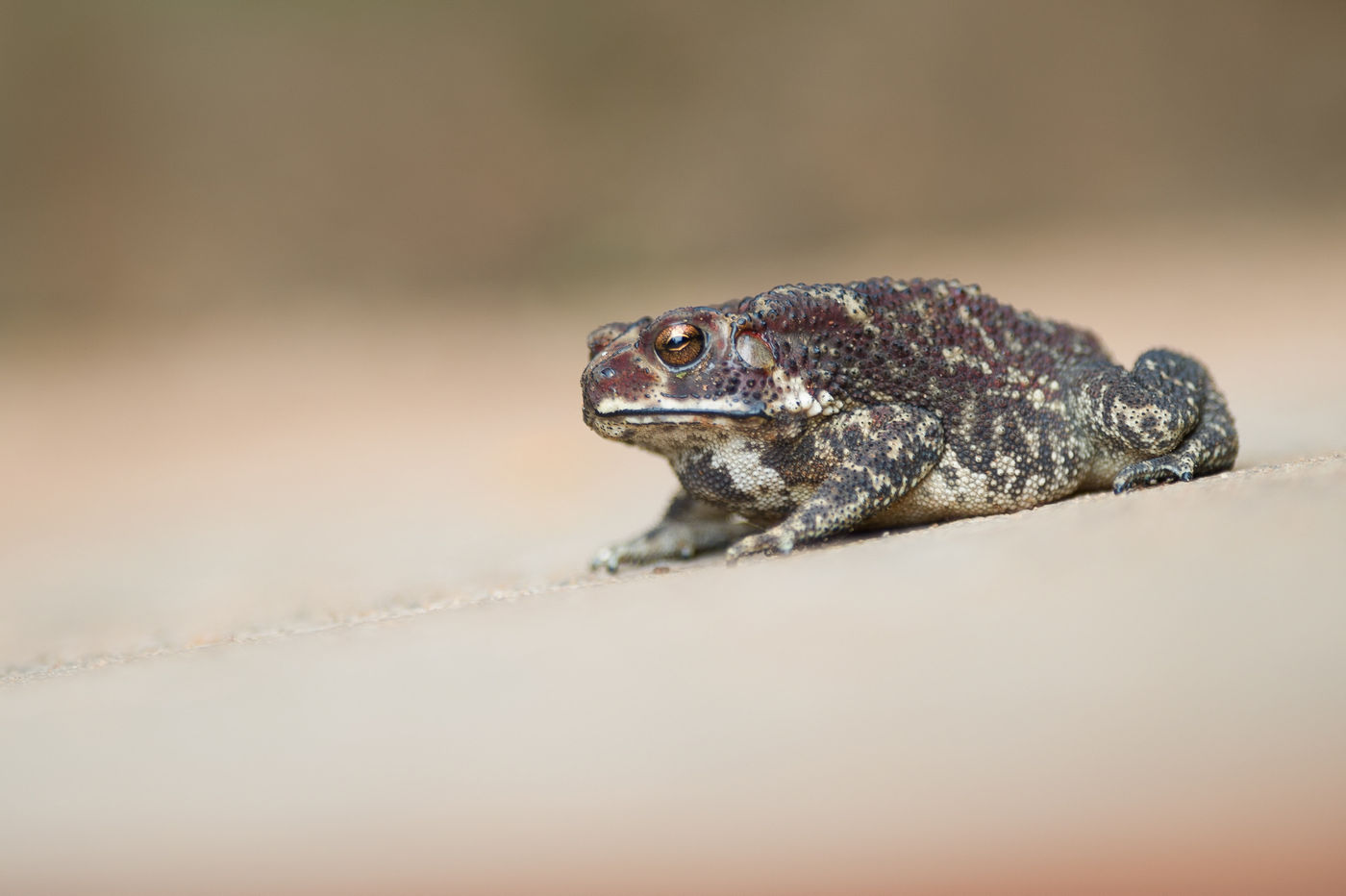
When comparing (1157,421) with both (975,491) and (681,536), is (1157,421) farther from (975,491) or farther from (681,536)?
(681,536)

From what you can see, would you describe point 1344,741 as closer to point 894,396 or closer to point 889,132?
point 894,396

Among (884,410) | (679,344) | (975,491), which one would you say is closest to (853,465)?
(884,410)

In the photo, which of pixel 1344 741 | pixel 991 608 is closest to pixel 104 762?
pixel 991 608

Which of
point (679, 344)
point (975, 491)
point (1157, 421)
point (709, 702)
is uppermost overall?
point (679, 344)

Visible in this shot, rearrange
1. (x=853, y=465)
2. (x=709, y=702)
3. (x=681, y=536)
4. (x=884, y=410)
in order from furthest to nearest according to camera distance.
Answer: (x=681, y=536), (x=884, y=410), (x=853, y=465), (x=709, y=702)

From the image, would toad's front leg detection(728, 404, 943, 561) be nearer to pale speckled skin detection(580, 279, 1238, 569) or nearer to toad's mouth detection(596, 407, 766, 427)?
pale speckled skin detection(580, 279, 1238, 569)

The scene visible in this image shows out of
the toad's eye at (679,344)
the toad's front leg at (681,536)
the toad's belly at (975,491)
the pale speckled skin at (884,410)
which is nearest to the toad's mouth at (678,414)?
the pale speckled skin at (884,410)

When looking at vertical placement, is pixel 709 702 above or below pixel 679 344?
below

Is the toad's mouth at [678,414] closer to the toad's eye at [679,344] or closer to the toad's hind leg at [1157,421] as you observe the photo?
the toad's eye at [679,344]
